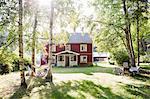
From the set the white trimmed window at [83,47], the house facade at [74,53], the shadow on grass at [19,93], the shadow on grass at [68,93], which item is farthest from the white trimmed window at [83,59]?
the shadow on grass at [19,93]

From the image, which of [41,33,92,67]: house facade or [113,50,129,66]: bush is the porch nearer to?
[41,33,92,67]: house facade

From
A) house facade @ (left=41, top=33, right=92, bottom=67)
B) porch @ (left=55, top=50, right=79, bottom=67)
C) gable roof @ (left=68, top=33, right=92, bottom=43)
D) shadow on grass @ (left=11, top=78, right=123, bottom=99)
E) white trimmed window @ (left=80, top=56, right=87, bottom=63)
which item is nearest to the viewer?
shadow on grass @ (left=11, top=78, right=123, bottom=99)

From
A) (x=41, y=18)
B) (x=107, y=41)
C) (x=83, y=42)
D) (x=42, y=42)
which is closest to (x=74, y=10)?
(x=41, y=18)

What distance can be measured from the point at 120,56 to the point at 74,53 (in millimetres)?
11699

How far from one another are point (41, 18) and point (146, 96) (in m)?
13.6

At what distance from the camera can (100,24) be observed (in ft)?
113

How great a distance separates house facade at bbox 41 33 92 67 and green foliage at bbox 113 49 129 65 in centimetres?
902

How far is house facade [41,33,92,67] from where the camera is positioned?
59.0 metres

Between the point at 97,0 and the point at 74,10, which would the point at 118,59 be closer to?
the point at 97,0

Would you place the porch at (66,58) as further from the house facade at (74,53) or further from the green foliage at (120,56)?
the green foliage at (120,56)

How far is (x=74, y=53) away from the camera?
59.4m

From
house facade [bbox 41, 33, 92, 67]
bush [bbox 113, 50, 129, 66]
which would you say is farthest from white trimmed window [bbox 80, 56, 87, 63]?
bush [bbox 113, 50, 129, 66]

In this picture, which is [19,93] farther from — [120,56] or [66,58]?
[66,58]

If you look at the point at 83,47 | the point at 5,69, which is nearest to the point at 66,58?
the point at 83,47
